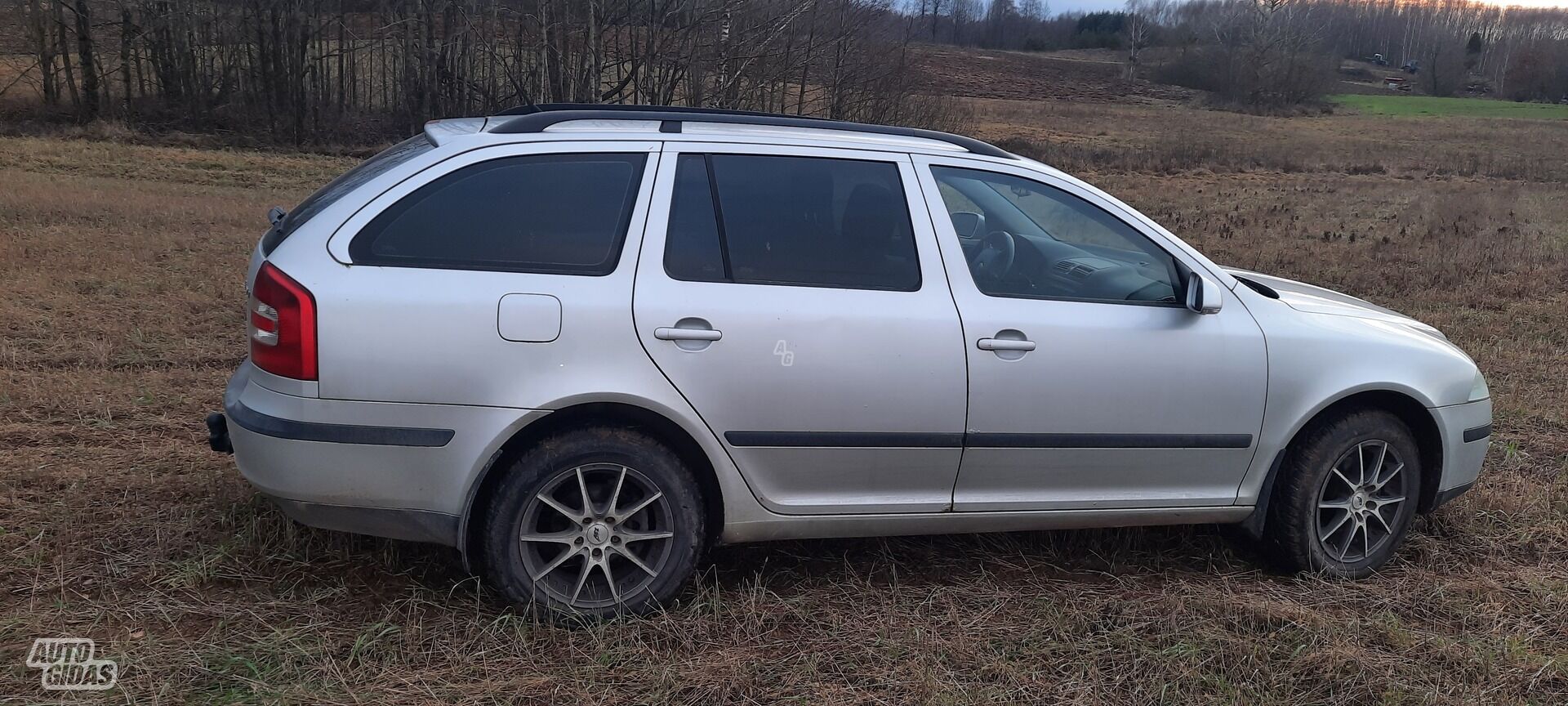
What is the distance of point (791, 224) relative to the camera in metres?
3.66

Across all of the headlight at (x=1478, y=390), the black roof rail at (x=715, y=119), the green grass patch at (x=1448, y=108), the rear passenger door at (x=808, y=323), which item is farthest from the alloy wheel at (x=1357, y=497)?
the green grass patch at (x=1448, y=108)

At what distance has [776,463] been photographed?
11.6ft

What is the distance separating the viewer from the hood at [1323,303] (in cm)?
415

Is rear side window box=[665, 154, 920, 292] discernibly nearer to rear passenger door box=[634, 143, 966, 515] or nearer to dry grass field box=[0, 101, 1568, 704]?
rear passenger door box=[634, 143, 966, 515]

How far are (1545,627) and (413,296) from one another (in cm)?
395

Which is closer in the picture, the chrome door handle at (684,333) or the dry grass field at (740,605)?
the dry grass field at (740,605)

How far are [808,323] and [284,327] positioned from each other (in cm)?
157

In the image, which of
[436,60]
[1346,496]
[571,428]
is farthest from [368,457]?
[436,60]

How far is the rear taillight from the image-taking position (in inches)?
125

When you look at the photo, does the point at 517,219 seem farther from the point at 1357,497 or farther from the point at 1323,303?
the point at 1357,497

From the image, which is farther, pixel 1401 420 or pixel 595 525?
pixel 1401 420

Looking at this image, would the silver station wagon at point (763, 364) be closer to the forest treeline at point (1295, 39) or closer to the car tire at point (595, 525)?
the car tire at point (595, 525)

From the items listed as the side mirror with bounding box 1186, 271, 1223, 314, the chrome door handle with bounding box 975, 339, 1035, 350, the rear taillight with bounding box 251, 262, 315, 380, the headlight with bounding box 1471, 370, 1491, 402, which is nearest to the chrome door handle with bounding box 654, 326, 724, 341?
the chrome door handle with bounding box 975, 339, 1035, 350

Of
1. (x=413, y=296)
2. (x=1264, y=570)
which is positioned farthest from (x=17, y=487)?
(x=1264, y=570)
